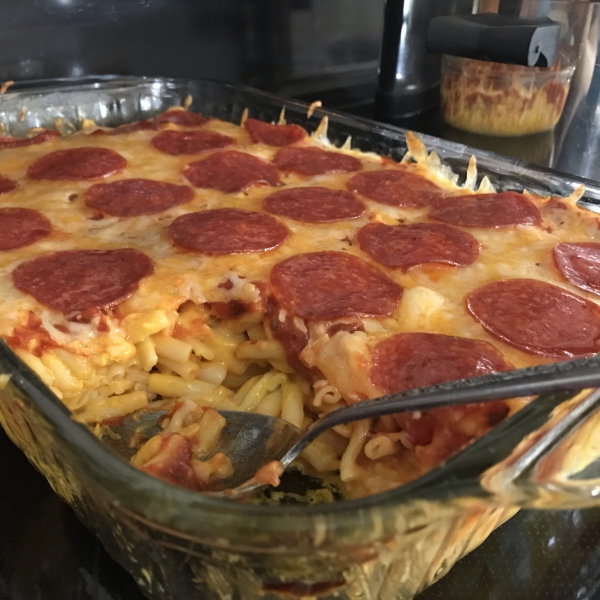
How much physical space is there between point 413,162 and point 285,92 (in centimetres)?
132

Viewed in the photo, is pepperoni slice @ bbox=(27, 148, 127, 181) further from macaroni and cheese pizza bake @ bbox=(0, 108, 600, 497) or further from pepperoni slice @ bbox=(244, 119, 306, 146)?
pepperoni slice @ bbox=(244, 119, 306, 146)

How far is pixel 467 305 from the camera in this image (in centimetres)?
163

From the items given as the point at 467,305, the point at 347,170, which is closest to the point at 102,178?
the point at 347,170

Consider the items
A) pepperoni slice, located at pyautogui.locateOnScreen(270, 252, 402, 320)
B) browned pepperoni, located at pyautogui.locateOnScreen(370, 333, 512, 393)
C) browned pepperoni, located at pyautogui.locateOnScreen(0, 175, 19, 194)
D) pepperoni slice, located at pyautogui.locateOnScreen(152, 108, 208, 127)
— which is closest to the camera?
browned pepperoni, located at pyautogui.locateOnScreen(370, 333, 512, 393)

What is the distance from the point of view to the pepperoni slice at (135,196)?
6.95 ft

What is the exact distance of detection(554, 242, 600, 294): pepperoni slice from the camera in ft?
5.86

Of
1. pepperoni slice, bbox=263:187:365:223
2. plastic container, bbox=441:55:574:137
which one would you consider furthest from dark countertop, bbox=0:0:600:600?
pepperoni slice, bbox=263:187:365:223

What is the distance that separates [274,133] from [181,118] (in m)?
0.53

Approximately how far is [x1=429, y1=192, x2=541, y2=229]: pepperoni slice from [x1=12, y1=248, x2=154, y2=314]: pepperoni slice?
3.42 ft

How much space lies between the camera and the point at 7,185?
227 centimetres

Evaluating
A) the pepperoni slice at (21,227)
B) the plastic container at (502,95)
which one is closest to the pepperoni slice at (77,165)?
the pepperoni slice at (21,227)

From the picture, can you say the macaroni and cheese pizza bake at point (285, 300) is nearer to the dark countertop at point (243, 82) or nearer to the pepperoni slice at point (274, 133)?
the dark countertop at point (243, 82)

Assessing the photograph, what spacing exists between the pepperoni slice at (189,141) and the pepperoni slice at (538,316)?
1475 mm

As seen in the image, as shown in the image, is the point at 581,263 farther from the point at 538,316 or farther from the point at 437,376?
the point at 437,376
